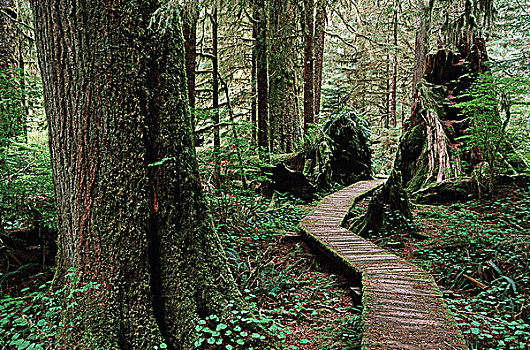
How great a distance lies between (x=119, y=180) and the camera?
3064 millimetres

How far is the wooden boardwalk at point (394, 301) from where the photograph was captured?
296 centimetres

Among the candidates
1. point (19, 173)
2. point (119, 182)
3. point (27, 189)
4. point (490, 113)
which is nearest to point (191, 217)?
point (119, 182)

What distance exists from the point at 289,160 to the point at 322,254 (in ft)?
16.3

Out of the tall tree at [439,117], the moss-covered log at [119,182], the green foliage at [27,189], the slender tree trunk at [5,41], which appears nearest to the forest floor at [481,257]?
the tall tree at [439,117]

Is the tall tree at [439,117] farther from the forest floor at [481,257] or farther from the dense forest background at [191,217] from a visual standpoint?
the forest floor at [481,257]

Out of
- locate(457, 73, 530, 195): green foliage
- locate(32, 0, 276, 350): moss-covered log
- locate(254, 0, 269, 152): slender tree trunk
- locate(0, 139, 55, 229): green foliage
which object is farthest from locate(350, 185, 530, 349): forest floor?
locate(0, 139, 55, 229): green foliage

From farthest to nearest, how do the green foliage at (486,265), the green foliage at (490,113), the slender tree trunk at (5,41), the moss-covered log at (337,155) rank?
the moss-covered log at (337,155) < the slender tree trunk at (5,41) < the green foliage at (490,113) < the green foliage at (486,265)

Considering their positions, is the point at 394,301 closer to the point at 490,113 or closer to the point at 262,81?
the point at 490,113

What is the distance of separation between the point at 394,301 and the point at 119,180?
3.12 meters

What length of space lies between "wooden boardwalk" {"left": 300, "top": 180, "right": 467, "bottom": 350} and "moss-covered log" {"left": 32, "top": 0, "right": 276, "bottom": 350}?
149 cm

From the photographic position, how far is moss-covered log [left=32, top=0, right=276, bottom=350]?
9.78 feet

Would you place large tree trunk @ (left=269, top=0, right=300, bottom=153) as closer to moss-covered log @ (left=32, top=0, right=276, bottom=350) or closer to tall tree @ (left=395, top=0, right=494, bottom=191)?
tall tree @ (left=395, top=0, right=494, bottom=191)

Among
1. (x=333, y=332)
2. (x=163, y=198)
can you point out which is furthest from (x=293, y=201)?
(x=163, y=198)

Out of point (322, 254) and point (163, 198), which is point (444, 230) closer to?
point (322, 254)
